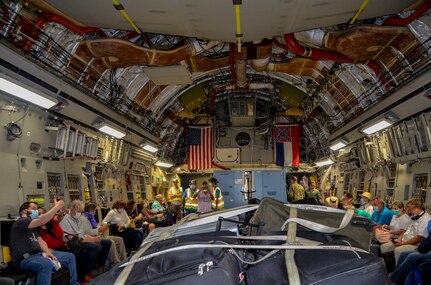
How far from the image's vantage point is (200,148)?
51.8ft

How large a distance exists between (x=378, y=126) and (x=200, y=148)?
8267 mm

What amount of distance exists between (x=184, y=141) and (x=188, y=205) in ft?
19.1

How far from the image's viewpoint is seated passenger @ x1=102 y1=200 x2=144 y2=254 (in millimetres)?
8164

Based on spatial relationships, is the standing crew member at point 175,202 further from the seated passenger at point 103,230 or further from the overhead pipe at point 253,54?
the overhead pipe at point 253,54

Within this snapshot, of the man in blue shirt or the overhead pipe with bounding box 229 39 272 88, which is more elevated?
the overhead pipe with bounding box 229 39 272 88

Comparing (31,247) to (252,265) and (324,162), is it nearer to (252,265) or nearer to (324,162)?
(252,265)

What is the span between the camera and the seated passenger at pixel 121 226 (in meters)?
8.16

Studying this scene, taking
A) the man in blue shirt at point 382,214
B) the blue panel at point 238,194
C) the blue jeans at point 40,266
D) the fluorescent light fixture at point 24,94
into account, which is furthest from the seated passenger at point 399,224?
the blue panel at point 238,194

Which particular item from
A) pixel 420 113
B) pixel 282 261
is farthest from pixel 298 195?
pixel 282 261

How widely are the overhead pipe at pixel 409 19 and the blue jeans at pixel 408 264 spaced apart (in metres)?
3.20

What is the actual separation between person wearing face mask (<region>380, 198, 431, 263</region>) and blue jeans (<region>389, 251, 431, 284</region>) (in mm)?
399

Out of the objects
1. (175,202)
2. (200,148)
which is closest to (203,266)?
(175,202)

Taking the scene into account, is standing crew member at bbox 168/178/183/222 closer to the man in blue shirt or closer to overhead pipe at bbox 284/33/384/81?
the man in blue shirt

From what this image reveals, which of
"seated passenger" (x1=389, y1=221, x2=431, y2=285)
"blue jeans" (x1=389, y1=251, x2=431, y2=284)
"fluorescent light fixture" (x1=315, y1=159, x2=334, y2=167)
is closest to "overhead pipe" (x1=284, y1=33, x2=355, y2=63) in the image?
"seated passenger" (x1=389, y1=221, x2=431, y2=285)
